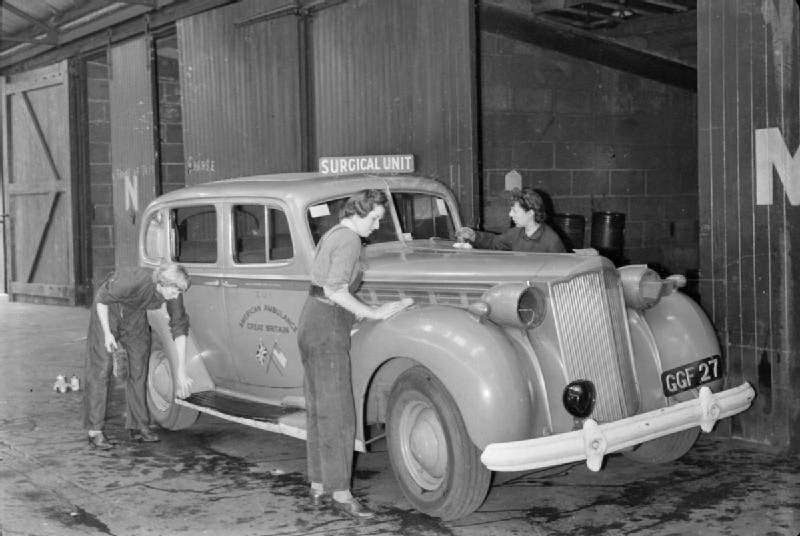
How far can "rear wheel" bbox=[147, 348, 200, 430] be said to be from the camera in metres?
6.88

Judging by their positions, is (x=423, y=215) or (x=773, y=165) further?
(x=423, y=215)

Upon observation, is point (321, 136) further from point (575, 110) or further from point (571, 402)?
point (571, 402)

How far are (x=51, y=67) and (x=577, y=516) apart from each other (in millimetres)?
13812

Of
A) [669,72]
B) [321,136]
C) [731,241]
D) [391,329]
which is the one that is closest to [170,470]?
[391,329]

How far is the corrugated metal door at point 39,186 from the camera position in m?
15.9

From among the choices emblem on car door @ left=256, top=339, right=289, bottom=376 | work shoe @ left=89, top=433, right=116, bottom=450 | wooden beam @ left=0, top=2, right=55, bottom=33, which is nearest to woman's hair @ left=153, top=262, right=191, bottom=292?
emblem on car door @ left=256, top=339, right=289, bottom=376

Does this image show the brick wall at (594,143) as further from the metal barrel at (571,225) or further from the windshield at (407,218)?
the windshield at (407,218)

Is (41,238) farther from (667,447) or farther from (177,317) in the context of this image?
(667,447)

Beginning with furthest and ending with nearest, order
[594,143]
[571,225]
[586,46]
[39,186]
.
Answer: [39,186] < [594,143] < [586,46] < [571,225]

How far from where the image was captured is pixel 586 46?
38.8ft

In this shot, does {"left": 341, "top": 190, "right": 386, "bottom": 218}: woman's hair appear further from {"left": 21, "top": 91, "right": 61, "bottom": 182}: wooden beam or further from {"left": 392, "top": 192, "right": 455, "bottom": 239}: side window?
{"left": 21, "top": 91, "right": 61, "bottom": 182}: wooden beam

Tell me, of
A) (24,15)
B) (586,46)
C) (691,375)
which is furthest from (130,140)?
(691,375)

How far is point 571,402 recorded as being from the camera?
15.3ft

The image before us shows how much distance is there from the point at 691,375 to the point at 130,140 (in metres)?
10.9
